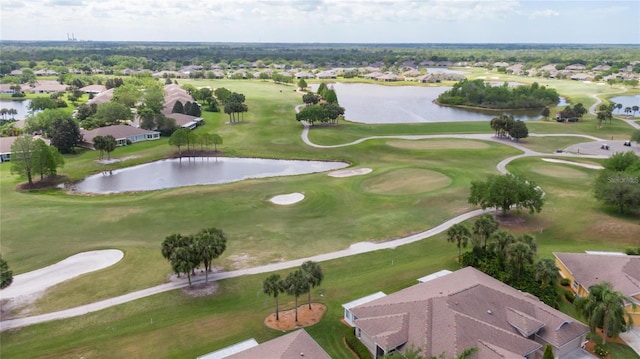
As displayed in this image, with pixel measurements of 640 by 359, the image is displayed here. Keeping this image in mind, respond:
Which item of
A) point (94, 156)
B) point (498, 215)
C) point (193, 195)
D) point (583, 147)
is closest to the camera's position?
point (498, 215)

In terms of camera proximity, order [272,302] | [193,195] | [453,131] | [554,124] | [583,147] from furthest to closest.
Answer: [554,124], [453,131], [583,147], [193,195], [272,302]

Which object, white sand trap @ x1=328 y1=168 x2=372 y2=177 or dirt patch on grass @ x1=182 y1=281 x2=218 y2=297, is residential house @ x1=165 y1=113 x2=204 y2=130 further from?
dirt patch on grass @ x1=182 y1=281 x2=218 y2=297

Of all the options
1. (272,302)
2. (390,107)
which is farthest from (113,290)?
(390,107)

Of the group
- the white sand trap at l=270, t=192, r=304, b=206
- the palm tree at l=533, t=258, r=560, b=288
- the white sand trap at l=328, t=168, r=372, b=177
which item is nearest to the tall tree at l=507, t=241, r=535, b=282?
the palm tree at l=533, t=258, r=560, b=288

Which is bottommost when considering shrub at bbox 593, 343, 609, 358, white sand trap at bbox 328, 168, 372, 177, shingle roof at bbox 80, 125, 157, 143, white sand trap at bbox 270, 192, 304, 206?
shrub at bbox 593, 343, 609, 358

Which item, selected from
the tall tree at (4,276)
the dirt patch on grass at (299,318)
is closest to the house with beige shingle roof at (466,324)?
the dirt patch on grass at (299,318)

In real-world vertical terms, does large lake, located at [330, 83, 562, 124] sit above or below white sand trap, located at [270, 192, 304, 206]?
above

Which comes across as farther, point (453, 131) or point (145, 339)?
point (453, 131)

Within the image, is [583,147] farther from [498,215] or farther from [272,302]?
[272,302]
